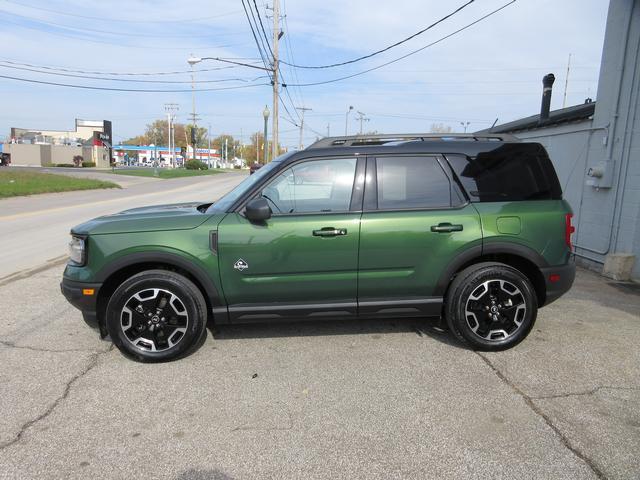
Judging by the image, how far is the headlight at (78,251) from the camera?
3.86 meters

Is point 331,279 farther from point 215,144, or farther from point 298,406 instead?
point 215,144

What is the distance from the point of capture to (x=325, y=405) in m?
3.26

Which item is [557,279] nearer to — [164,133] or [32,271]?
[32,271]

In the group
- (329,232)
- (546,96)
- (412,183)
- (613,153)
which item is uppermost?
(546,96)

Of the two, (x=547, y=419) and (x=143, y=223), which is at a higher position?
(x=143, y=223)

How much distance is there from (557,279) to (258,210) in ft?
9.00

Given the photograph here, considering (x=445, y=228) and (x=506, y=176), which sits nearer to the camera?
(x=445, y=228)

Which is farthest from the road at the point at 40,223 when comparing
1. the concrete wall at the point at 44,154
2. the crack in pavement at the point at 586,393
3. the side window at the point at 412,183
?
the concrete wall at the point at 44,154

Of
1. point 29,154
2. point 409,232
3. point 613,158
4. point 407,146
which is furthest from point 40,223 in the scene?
point 29,154

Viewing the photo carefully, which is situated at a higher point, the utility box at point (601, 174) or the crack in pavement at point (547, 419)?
the utility box at point (601, 174)

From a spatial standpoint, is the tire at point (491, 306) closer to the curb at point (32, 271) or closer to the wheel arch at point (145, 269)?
the wheel arch at point (145, 269)

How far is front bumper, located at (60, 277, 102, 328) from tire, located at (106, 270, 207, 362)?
0.16 metres

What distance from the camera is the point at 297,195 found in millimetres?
4098

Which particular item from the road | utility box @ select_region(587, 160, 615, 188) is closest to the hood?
the road
